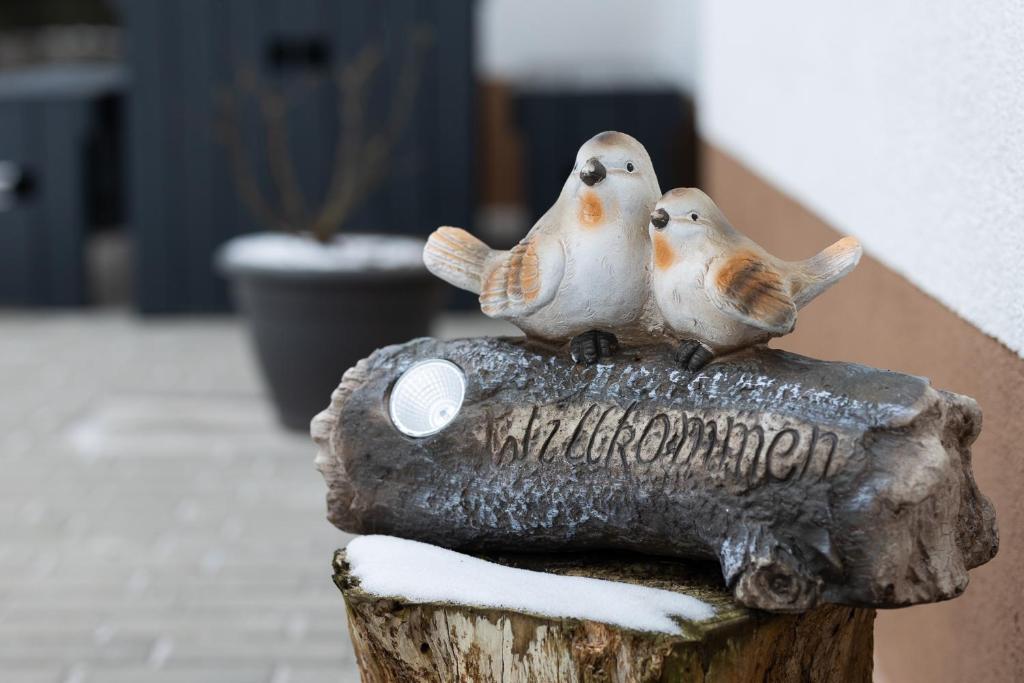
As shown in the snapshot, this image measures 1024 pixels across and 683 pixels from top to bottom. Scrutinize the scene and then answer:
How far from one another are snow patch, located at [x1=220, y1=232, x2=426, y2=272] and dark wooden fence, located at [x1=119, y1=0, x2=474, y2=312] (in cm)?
138

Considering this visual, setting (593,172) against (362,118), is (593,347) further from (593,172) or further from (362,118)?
(362,118)

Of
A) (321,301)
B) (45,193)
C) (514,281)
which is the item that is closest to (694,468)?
(514,281)

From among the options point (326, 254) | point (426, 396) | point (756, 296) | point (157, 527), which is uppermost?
point (756, 296)

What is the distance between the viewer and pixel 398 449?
2.00 metres

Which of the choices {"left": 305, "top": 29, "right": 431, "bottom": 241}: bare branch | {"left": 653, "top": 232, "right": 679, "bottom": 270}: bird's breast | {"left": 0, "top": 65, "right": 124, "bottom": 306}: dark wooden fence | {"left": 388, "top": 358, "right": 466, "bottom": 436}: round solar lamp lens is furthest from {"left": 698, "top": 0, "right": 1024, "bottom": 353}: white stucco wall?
{"left": 0, "top": 65, "right": 124, "bottom": 306}: dark wooden fence

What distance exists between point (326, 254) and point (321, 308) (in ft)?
0.64

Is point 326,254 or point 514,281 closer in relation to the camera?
point 514,281

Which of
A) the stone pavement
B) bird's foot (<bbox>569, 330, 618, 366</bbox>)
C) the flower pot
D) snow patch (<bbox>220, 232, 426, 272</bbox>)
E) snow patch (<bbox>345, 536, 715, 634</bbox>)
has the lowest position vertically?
the stone pavement

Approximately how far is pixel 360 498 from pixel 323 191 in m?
4.43

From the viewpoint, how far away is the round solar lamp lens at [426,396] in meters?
2.00

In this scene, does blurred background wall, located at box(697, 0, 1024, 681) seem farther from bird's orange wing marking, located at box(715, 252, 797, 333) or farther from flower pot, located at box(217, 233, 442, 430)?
flower pot, located at box(217, 233, 442, 430)

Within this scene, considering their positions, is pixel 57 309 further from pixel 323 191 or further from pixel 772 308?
pixel 772 308

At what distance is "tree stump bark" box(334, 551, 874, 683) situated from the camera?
1681 mm

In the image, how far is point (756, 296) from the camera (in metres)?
1.78
